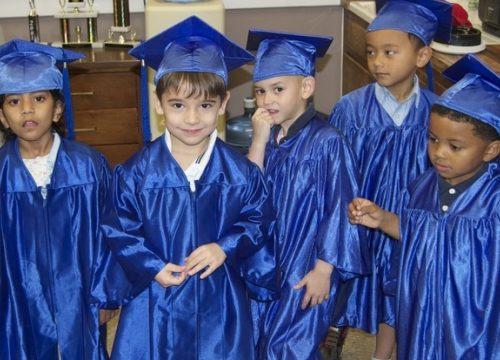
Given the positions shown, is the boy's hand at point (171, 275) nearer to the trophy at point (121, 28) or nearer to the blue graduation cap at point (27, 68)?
the blue graduation cap at point (27, 68)

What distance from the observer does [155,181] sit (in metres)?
2.16

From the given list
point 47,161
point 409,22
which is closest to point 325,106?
point 409,22

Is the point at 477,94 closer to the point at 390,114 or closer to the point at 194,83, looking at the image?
the point at 390,114

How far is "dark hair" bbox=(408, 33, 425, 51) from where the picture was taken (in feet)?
8.39

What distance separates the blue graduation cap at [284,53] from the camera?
7.86 feet

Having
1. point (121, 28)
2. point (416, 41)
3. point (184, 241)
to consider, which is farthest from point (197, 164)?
point (121, 28)

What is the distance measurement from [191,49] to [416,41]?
0.77 m

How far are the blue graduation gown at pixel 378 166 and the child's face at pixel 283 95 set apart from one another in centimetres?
24

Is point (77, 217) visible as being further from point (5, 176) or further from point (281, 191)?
point (281, 191)

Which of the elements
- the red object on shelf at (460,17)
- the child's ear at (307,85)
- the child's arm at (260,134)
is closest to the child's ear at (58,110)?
the child's arm at (260,134)

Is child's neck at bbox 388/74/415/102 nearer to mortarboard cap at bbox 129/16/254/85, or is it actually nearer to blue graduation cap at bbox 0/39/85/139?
mortarboard cap at bbox 129/16/254/85

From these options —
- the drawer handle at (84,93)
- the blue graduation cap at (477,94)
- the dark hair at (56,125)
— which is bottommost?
the drawer handle at (84,93)

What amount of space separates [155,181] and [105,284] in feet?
1.11

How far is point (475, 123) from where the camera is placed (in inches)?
83.6
